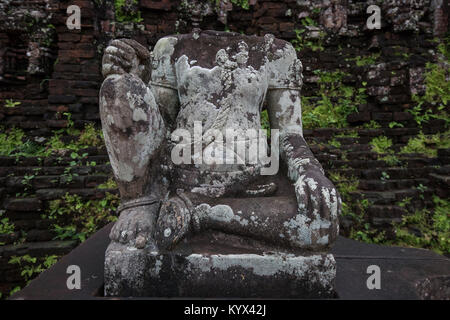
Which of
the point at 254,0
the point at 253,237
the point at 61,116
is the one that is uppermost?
the point at 254,0

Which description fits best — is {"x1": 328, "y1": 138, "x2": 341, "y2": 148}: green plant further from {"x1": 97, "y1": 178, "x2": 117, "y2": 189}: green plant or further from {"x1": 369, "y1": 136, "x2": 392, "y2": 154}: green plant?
{"x1": 97, "y1": 178, "x2": 117, "y2": 189}: green plant

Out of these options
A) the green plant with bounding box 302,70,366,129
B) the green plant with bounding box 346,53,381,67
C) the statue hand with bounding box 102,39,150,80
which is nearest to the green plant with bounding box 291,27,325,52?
the green plant with bounding box 302,70,366,129

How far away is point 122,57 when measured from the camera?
60.6 inches

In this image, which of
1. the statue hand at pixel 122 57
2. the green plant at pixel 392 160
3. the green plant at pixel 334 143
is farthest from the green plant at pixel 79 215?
the green plant at pixel 392 160

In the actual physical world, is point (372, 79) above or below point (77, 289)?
above

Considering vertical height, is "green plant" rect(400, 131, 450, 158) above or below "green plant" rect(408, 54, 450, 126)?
below

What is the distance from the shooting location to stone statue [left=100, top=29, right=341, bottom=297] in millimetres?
1419

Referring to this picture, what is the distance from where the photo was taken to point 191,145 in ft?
5.73

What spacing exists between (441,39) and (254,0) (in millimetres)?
3645

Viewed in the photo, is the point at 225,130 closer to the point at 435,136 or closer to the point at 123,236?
the point at 123,236

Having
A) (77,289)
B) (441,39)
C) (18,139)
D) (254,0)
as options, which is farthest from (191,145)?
(441,39)

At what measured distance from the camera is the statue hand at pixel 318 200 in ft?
4.62

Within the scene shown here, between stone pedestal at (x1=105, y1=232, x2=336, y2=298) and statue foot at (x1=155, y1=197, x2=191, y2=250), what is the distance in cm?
6

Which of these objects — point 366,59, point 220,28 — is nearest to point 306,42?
point 366,59
